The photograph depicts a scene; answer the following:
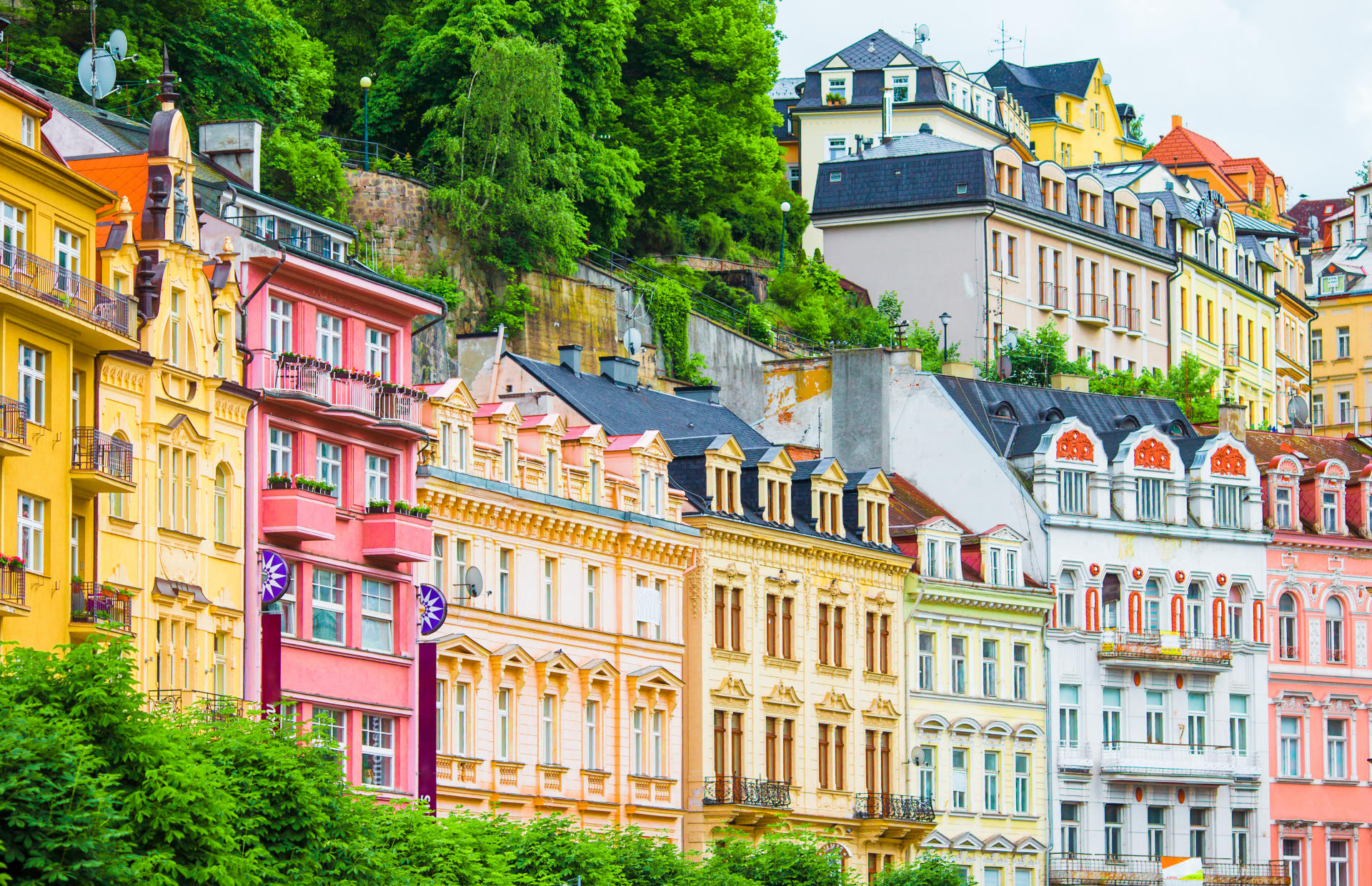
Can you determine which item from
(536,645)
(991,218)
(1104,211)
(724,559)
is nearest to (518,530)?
(536,645)

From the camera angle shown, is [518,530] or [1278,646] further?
[1278,646]

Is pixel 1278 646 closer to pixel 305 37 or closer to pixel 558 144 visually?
pixel 558 144

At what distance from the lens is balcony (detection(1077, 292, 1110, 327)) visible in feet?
378

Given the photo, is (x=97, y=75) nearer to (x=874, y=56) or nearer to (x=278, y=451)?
(x=278, y=451)

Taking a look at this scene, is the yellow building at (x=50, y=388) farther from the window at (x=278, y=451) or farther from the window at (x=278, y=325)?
the window at (x=278, y=325)

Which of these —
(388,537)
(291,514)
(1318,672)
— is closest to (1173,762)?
(1318,672)

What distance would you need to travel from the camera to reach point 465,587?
65.6m

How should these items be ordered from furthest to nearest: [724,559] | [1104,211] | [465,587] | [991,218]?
[1104,211], [991,218], [724,559], [465,587]

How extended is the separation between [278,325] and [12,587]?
1284cm

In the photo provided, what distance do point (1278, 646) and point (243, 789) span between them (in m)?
53.9

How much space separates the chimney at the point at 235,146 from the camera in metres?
66.8

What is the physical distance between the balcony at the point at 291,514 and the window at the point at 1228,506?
3970cm

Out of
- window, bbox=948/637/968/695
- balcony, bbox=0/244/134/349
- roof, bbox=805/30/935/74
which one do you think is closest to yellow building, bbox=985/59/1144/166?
roof, bbox=805/30/935/74

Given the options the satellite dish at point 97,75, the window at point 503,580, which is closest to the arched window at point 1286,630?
the window at point 503,580
